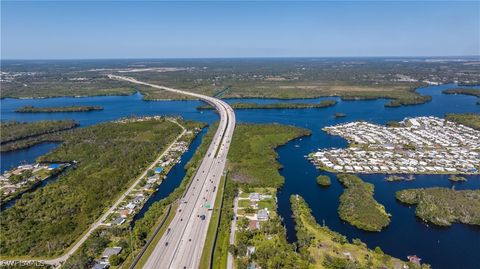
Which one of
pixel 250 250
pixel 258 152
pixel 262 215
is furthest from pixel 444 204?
pixel 258 152

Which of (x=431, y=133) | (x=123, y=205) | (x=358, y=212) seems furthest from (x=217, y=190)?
(x=431, y=133)

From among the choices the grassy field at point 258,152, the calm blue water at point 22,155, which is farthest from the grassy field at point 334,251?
the calm blue water at point 22,155

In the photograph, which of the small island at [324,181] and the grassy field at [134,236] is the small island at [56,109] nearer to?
the grassy field at [134,236]

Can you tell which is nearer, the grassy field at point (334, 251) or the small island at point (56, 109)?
the grassy field at point (334, 251)

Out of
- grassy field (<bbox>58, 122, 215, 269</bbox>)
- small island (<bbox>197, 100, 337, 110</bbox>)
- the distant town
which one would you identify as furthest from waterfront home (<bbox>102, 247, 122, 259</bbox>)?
small island (<bbox>197, 100, 337, 110</bbox>)

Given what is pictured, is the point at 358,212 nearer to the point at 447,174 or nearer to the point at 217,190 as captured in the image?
the point at 217,190

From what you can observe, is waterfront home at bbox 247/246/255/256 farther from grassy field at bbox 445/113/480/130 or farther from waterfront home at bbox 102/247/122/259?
grassy field at bbox 445/113/480/130
